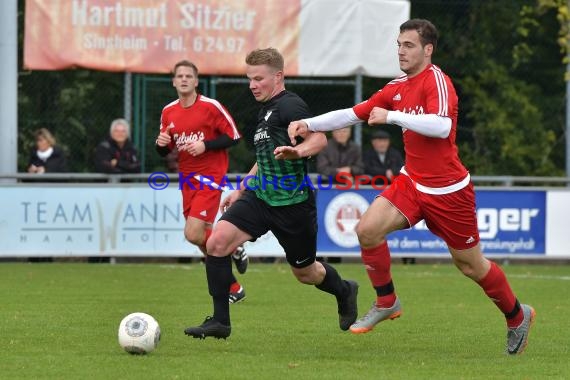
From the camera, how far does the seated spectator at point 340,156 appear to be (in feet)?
59.0

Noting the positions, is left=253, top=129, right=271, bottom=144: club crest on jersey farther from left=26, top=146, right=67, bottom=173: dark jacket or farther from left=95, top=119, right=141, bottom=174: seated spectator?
left=26, top=146, right=67, bottom=173: dark jacket

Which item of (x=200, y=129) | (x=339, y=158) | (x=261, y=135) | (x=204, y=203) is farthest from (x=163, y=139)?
(x=339, y=158)

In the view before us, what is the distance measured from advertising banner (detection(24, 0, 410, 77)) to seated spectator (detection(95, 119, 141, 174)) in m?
1.22

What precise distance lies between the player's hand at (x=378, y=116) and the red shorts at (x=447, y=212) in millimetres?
721

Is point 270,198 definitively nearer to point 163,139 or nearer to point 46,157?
point 163,139

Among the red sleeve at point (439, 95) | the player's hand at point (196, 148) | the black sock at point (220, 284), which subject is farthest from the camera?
the player's hand at point (196, 148)

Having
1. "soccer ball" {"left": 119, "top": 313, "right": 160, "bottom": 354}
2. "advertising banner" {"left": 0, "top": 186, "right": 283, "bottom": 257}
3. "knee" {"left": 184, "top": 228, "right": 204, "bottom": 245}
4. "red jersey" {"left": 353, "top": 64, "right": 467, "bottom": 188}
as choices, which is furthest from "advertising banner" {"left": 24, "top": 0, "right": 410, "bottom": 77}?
"soccer ball" {"left": 119, "top": 313, "right": 160, "bottom": 354}

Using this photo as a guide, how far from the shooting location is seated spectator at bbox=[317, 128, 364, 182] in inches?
707

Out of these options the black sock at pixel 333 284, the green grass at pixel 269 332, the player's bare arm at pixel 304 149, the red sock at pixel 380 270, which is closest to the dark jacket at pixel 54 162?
the green grass at pixel 269 332

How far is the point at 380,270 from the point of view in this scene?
9.02m

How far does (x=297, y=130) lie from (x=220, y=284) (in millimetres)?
1172

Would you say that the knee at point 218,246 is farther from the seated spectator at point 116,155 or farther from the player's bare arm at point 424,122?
the seated spectator at point 116,155

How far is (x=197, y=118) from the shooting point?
41.2 feet

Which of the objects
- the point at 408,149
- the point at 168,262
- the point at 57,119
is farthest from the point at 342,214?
the point at 408,149
